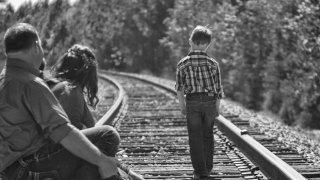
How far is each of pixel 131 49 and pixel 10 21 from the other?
3299 centimetres

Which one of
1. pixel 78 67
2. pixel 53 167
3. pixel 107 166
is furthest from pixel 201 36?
pixel 53 167

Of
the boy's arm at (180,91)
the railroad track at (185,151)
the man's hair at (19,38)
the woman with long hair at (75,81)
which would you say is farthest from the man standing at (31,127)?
the railroad track at (185,151)

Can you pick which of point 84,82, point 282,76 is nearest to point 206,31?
point 84,82

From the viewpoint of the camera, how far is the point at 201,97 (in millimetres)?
4938

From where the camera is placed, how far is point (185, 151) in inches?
257

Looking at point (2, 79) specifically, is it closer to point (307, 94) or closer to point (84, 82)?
point (84, 82)

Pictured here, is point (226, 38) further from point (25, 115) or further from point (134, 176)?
point (25, 115)

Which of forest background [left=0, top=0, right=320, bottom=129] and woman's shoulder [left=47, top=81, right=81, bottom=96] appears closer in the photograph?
woman's shoulder [left=47, top=81, right=81, bottom=96]

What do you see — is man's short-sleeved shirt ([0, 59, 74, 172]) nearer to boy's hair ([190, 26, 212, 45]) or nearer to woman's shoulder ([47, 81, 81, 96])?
woman's shoulder ([47, 81, 81, 96])

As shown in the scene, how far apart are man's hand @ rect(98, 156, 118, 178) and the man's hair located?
70 centimetres

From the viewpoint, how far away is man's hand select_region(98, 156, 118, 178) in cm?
288

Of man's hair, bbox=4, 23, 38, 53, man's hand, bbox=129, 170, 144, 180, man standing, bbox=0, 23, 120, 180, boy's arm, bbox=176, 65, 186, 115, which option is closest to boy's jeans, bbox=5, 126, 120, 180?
man standing, bbox=0, 23, 120, 180

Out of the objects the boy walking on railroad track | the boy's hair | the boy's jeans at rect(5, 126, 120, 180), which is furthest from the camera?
the boy walking on railroad track

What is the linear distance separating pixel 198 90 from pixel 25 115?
7.83ft
